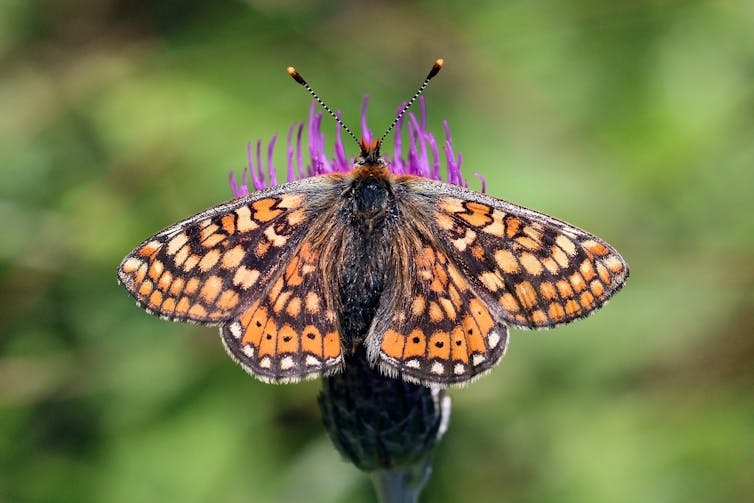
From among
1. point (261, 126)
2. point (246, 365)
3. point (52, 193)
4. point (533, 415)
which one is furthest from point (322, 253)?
point (52, 193)

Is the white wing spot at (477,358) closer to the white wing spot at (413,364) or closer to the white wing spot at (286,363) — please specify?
the white wing spot at (413,364)

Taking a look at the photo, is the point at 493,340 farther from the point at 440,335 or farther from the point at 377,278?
the point at 377,278

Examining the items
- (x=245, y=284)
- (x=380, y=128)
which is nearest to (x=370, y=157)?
(x=245, y=284)

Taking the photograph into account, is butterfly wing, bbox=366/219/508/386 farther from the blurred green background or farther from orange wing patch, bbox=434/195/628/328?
the blurred green background

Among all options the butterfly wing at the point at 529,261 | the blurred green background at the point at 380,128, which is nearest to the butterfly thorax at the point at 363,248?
the butterfly wing at the point at 529,261

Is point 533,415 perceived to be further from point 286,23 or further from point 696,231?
point 286,23
